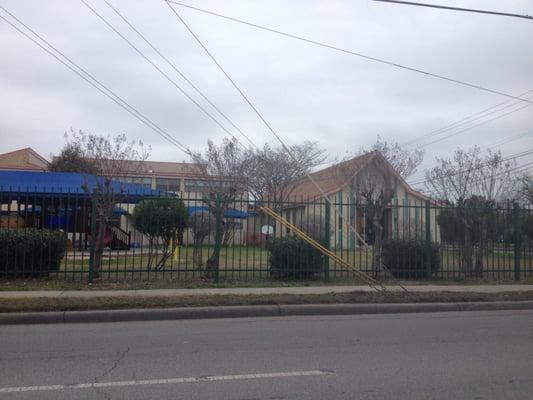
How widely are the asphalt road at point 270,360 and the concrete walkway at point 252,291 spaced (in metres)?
1.88

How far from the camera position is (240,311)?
388 inches

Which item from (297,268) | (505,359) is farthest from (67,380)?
(297,268)

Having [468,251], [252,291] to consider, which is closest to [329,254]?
[252,291]

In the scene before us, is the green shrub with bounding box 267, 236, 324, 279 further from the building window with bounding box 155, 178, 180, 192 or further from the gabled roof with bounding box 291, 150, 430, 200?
the building window with bounding box 155, 178, 180, 192

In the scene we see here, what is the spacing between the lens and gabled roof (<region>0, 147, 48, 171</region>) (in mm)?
48031

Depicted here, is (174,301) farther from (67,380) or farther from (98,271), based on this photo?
(67,380)

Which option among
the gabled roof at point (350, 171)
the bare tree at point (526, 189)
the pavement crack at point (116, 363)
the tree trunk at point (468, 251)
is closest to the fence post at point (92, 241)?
the pavement crack at point (116, 363)

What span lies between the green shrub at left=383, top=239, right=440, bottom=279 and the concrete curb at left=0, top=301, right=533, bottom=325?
3.21m

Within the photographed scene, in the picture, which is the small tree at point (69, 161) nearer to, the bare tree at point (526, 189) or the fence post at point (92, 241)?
the fence post at point (92, 241)

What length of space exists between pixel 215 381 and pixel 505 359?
356 centimetres

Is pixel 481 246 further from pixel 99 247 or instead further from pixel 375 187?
pixel 99 247

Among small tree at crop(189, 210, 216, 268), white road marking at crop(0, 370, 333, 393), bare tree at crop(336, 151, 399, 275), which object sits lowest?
white road marking at crop(0, 370, 333, 393)

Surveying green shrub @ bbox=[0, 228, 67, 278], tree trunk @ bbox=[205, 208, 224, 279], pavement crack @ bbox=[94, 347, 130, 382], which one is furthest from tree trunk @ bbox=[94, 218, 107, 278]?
pavement crack @ bbox=[94, 347, 130, 382]

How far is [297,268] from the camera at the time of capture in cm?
1352
